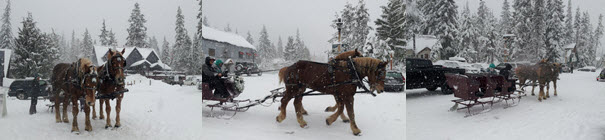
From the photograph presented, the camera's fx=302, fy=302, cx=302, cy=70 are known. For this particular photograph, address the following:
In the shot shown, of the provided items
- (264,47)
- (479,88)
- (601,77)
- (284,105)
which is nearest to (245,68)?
(264,47)

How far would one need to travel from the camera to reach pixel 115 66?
272 cm

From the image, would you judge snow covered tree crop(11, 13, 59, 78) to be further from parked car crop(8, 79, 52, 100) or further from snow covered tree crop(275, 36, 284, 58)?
snow covered tree crop(275, 36, 284, 58)

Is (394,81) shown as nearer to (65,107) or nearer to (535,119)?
(535,119)

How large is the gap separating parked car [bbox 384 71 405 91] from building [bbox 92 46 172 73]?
2065mm

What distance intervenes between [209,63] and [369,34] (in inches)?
49.4

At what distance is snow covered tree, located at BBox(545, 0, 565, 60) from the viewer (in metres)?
1.99

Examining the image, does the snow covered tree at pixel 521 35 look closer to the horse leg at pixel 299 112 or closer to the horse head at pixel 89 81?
the horse leg at pixel 299 112

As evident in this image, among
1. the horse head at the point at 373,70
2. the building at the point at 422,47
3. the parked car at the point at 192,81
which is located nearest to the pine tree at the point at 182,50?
the parked car at the point at 192,81

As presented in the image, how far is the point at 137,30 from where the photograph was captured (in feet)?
9.65

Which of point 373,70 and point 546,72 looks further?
point 373,70

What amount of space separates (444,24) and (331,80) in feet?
3.19

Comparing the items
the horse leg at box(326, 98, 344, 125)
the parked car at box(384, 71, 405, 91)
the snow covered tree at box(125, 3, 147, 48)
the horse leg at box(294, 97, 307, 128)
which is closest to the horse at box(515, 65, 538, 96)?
the parked car at box(384, 71, 405, 91)

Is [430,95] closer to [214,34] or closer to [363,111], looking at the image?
[363,111]

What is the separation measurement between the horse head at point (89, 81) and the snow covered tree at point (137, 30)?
369 millimetres
